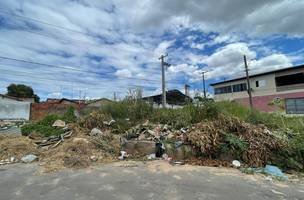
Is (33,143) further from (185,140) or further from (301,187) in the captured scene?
(301,187)

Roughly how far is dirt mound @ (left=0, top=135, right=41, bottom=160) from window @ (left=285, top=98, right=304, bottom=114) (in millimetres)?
25181

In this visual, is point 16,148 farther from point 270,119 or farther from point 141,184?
point 270,119

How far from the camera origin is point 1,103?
18891mm

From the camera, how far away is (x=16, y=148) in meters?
6.65

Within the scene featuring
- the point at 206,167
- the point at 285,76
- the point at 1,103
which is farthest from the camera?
the point at 285,76

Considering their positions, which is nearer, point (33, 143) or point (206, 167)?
point (206, 167)

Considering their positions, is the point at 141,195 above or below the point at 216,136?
below

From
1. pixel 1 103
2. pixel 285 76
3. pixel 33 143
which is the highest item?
pixel 285 76

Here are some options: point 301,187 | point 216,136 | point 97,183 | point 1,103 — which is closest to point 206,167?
point 216,136

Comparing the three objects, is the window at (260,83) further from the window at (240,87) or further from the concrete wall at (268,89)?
the window at (240,87)

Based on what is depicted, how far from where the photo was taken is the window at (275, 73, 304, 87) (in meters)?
25.1

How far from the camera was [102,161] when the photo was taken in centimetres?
578

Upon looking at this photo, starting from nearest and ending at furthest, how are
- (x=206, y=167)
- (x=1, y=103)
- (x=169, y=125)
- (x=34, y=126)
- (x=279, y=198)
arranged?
(x=279, y=198) → (x=206, y=167) → (x=169, y=125) → (x=34, y=126) → (x=1, y=103)

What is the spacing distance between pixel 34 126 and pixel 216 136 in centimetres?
743
